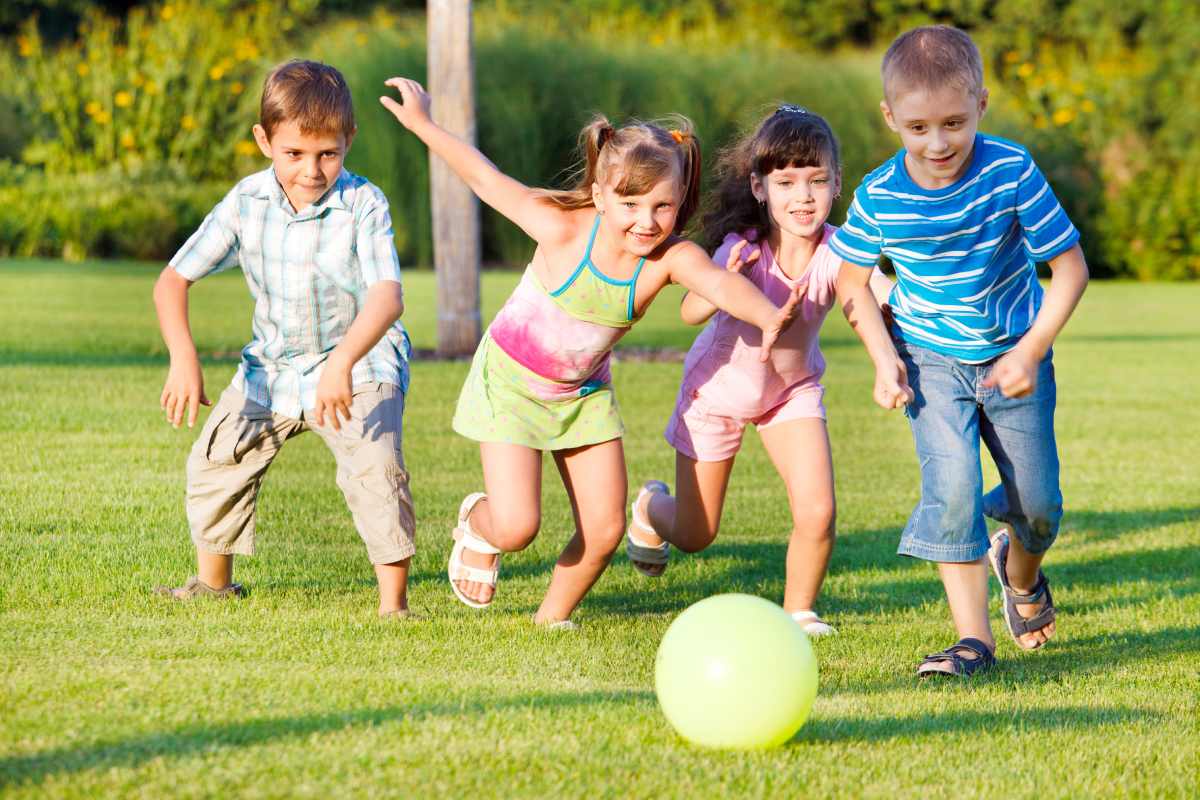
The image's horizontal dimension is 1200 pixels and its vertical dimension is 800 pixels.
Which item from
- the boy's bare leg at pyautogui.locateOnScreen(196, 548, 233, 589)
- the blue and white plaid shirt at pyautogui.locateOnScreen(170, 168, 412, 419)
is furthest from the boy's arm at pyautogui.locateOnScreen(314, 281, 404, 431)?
the boy's bare leg at pyautogui.locateOnScreen(196, 548, 233, 589)

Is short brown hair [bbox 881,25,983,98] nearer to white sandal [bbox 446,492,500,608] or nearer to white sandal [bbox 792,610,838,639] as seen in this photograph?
white sandal [bbox 792,610,838,639]

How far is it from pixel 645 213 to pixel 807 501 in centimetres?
121

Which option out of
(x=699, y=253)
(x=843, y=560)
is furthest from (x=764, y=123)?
(x=843, y=560)

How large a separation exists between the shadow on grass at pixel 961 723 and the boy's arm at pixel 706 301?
4.87 feet

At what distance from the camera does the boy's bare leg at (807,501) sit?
5.36 meters

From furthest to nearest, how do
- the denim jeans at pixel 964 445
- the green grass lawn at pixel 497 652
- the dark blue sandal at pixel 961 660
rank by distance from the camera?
the denim jeans at pixel 964 445
the dark blue sandal at pixel 961 660
the green grass lawn at pixel 497 652

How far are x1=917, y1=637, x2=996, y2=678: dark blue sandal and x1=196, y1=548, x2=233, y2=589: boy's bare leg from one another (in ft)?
7.74

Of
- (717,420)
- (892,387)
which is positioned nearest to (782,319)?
(892,387)

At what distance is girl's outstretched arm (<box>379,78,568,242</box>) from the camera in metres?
5.11

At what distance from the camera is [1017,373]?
4453 millimetres

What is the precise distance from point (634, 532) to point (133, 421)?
415cm

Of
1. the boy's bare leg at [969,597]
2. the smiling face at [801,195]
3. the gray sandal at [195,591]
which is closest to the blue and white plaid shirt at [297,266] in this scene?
the gray sandal at [195,591]

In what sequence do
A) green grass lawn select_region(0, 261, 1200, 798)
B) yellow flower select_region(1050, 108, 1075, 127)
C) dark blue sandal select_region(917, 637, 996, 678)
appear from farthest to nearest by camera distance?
yellow flower select_region(1050, 108, 1075, 127) < dark blue sandal select_region(917, 637, 996, 678) < green grass lawn select_region(0, 261, 1200, 798)

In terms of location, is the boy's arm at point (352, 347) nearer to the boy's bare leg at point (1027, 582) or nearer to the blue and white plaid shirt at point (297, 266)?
the blue and white plaid shirt at point (297, 266)
